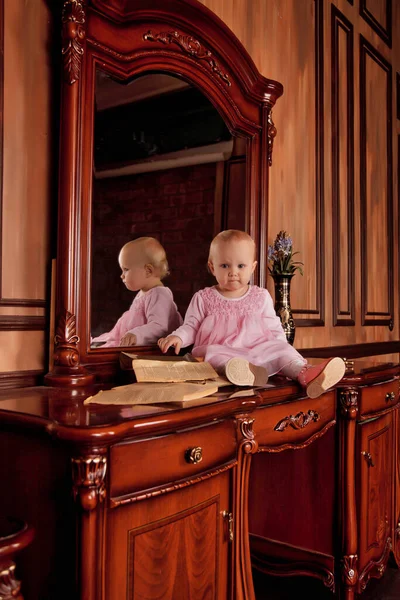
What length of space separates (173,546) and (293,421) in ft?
1.47

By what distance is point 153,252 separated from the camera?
1.40 meters

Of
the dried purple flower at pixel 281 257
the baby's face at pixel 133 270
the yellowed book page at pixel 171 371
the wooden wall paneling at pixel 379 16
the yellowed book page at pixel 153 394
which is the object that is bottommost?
the yellowed book page at pixel 153 394

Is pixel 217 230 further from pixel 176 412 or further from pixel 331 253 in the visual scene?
pixel 331 253

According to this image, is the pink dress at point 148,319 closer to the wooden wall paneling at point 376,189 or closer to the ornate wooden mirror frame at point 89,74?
the ornate wooden mirror frame at point 89,74

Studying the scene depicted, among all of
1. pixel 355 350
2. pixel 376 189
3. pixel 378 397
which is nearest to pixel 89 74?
pixel 378 397

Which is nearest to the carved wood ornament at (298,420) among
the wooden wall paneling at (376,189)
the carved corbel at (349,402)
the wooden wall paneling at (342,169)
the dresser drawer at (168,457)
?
the carved corbel at (349,402)

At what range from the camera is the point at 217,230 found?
158 centimetres

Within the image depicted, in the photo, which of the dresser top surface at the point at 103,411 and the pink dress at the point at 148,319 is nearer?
the dresser top surface at the point at 103,411

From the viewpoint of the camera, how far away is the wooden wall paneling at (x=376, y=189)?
274cm

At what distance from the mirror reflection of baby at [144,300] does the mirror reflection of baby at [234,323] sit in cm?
5

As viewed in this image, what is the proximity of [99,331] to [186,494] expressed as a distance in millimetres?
434

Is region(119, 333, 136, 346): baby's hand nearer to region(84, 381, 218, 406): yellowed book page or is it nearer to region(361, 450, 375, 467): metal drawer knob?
region(84, 381, 218, 406): yellowed book page

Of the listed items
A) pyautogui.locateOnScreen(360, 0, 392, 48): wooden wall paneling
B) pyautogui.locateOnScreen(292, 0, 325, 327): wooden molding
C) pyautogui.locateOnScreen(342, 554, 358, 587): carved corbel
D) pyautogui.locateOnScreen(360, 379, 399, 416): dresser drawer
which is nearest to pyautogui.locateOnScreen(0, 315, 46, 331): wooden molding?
pyautogui.locateOnScreen(360, 379, 399, 416): dresser drawer

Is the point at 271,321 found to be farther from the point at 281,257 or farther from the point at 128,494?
the point at 128,494
